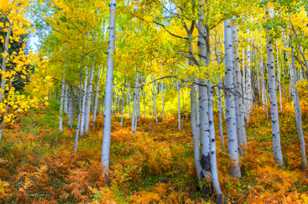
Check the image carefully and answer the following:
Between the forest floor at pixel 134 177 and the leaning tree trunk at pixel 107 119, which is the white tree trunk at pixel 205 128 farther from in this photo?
the leaning tree trunk at pixel 107 119

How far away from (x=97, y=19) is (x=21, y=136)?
7133 mm

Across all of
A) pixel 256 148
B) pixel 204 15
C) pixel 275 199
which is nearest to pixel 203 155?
pixel 275 199

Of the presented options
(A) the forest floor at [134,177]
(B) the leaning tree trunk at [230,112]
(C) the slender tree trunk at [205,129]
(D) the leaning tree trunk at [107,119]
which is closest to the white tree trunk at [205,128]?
(C) the slender tree trunk at [205,129]

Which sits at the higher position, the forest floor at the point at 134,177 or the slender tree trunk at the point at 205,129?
the slender tree trunk at the point at 205,129

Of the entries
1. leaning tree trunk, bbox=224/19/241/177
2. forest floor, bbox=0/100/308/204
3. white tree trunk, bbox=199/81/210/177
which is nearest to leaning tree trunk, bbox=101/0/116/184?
forest floor, bbox=0/100/308/204

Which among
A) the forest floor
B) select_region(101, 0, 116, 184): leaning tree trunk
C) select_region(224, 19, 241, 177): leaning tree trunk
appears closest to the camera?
the forest floor

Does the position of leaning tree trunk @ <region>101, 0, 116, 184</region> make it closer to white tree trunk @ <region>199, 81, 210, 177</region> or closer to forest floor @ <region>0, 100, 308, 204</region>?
forest floor @ <region>0, 100, 308, 204</region>

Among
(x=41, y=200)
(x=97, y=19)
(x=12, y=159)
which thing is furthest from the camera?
(x=97, y=19)

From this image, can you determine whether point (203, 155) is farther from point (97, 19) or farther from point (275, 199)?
point (97, 19)

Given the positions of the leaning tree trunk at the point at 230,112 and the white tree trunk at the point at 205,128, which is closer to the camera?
the white tree trunk at the point at 205,128

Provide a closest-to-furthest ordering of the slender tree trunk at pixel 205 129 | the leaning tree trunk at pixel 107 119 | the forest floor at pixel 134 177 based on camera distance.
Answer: the forest floor at pixel 134 177 → the slender tree trunk at pixel 205 129 → the leaning tree trunk at pixel 107 119

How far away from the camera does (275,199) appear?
6230mm

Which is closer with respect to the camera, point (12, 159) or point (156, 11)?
point (156, 11)

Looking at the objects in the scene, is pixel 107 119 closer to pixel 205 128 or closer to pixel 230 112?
pixel 205 128
